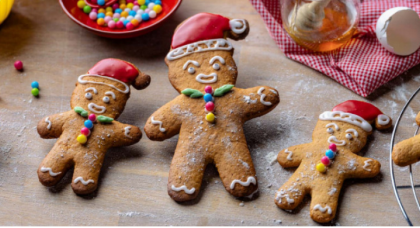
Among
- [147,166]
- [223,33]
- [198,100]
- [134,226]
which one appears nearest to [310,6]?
[223,33]

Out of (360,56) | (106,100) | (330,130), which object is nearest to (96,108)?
(106,100)

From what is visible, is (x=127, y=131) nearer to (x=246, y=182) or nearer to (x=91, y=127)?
(x=91, y=127)

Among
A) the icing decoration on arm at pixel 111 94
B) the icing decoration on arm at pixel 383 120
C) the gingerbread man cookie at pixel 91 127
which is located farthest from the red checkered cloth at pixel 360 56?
the icing decoration on arm at pixel 111 94

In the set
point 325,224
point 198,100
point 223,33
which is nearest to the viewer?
point 325,224

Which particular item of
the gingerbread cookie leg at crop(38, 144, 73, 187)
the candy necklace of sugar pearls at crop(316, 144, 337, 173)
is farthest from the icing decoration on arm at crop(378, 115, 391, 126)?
the gingerbread cookie leg at crop(38, 144, 73, 187)

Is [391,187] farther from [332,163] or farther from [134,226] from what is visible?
[134,226]

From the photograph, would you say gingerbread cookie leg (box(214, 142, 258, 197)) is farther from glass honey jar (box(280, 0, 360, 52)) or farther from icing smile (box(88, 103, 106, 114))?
glass honey jar (box(280, 0, 360, 52))
